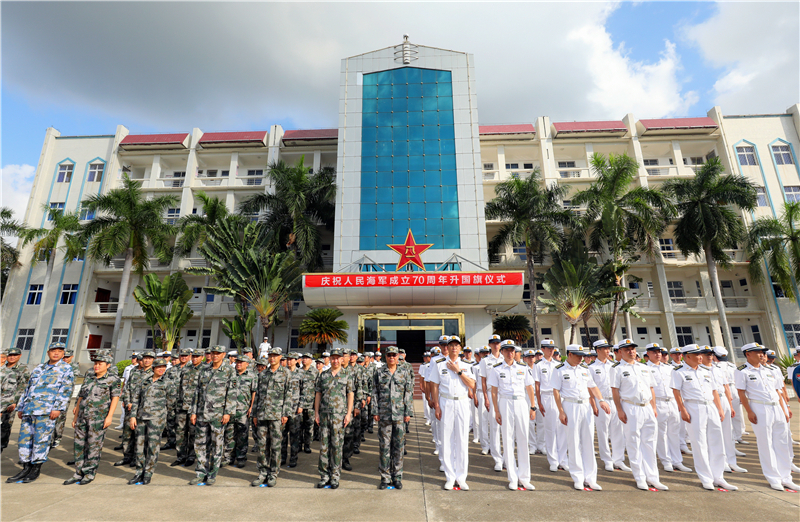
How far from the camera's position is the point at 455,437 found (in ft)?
20.0

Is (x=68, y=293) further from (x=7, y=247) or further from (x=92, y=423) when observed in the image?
(x=92, y=423)

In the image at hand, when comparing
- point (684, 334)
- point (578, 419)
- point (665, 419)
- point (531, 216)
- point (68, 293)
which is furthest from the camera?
point (68, 293)

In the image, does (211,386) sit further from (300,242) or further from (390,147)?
(390,147)

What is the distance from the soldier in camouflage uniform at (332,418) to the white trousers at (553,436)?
150 inches

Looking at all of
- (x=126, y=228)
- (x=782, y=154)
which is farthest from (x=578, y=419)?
(x=782, y=154)

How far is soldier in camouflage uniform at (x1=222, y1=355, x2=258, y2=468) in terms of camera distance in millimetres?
6715

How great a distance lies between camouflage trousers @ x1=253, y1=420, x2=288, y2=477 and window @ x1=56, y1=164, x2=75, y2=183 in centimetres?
3458

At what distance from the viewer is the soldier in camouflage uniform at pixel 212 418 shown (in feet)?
20.3

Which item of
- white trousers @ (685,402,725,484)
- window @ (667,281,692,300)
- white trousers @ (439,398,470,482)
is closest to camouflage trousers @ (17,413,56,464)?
white trousers @ (439,398,470,482)

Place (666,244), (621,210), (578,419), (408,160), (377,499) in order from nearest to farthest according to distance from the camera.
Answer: (377,499)
(578,419)
(621,210)
(408,160)
(666,244)

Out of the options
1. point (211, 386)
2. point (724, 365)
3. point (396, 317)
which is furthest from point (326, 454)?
point (396, 317)

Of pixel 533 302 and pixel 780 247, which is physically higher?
pixel 780 247

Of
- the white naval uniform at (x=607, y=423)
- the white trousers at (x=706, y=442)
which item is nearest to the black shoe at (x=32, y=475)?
the white naval uniform at (x=607, y=423)

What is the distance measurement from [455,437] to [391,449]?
103 centimetres
